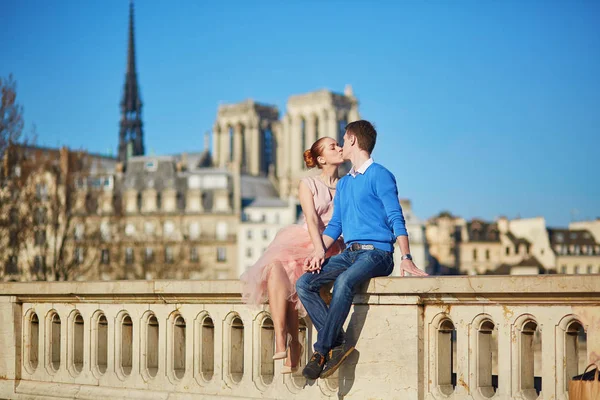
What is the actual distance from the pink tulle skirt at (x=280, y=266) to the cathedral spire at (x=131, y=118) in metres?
132

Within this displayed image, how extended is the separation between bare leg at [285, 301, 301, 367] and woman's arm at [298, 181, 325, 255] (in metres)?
0.49

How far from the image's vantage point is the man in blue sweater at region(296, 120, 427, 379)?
820cm

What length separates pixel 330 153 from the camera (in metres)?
9.43

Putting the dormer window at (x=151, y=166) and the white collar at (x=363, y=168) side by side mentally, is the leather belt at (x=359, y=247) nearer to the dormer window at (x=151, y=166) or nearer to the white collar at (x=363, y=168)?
the white collar at (x=363, y=168)

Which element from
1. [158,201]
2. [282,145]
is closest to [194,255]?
[158,201]

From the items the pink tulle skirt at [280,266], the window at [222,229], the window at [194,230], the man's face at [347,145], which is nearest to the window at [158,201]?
the window at [194,230]

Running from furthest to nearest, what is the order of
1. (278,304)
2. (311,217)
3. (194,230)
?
(194,230), (311,217), (278,304)

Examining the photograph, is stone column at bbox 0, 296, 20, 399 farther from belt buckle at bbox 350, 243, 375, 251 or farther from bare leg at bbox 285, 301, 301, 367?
belt buckle at bbox 350, 243, 375, 251

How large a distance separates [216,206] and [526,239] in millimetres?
43008

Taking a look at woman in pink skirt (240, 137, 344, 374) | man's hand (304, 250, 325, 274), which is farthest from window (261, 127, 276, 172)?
man's hand (304, 250, 325, 274)

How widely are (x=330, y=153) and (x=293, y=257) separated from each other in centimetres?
103

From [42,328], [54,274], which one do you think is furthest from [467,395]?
[54,274]

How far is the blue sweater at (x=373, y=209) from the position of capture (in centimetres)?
864

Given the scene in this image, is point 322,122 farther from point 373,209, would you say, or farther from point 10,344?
point 373,209
